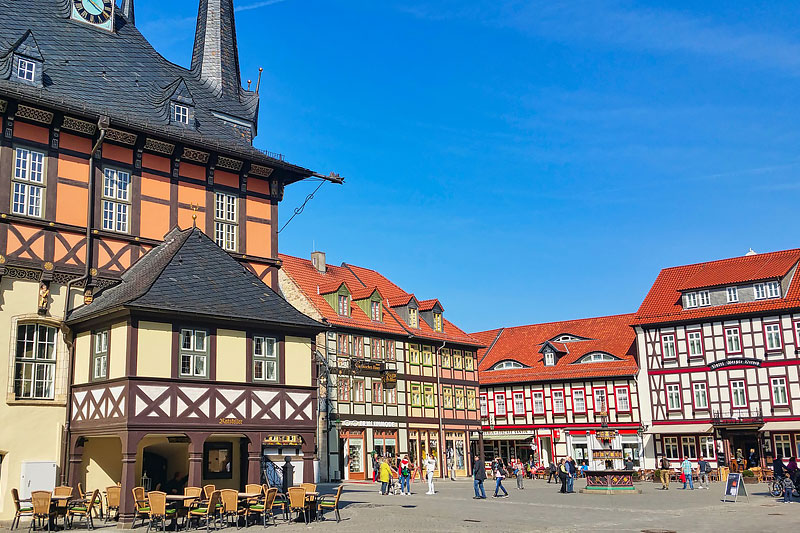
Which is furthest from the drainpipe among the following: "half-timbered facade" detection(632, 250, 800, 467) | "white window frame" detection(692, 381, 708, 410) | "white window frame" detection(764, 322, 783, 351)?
"white window frame" detection(764, 322, 783, 351)

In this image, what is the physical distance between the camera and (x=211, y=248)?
25375 mm

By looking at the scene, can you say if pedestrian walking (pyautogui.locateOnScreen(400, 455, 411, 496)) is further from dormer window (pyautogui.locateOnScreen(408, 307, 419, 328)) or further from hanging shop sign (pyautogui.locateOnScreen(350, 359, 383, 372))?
dormer window (pyautogui.locateOnScreen(408, 307, 419, 328))

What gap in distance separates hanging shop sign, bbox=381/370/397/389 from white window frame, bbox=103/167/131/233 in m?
22.1

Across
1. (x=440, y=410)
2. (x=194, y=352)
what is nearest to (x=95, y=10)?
(x=194, y=352)

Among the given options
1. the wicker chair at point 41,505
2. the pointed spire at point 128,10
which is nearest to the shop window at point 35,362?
the wicker chair at point 41,505

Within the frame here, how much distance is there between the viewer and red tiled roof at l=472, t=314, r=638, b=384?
2163 inches

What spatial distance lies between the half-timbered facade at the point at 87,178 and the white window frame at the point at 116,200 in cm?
4

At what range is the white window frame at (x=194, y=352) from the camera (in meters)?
22.0

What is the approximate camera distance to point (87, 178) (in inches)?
979

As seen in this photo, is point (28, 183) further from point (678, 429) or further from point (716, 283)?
point (716, 283)

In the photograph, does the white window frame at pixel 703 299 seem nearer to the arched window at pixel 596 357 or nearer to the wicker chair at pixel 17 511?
the arched window at pixel 596 357

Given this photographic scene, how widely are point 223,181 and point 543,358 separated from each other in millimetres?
36311

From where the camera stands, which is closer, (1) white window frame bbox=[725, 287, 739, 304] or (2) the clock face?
(2) the clock face

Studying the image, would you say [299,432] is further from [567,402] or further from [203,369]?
[567,402]
